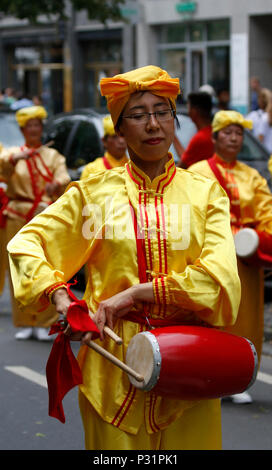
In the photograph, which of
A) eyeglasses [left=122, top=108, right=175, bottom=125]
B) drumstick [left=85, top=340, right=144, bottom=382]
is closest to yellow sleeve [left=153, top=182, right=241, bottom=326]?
drumstick [left=85, top=340, right=144, bottom=382]

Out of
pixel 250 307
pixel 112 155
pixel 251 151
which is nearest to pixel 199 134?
pixel 112 155

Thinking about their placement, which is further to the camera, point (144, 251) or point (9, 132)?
point (9, 132)

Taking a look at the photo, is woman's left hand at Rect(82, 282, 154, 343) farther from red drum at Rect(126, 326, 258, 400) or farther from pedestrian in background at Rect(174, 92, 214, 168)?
pedestrian in background at Rect(174, 92, 214, 168)

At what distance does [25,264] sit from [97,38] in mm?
27236

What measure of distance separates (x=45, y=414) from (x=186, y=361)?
10.4 feet

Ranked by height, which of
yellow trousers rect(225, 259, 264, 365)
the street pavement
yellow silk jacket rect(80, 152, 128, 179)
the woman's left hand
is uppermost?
the woman's left hand

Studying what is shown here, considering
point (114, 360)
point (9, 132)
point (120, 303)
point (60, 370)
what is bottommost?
point (9, 132)

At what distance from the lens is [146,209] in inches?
134

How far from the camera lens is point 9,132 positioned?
12852 mm

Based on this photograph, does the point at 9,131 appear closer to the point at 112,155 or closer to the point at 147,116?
the point at 112,155

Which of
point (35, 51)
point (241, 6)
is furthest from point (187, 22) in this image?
point (35, 51)

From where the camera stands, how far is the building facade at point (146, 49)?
2411 cm

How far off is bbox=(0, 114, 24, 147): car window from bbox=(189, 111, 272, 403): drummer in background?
6528 mm

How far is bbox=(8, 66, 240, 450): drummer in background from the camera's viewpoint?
3297 millimetres
